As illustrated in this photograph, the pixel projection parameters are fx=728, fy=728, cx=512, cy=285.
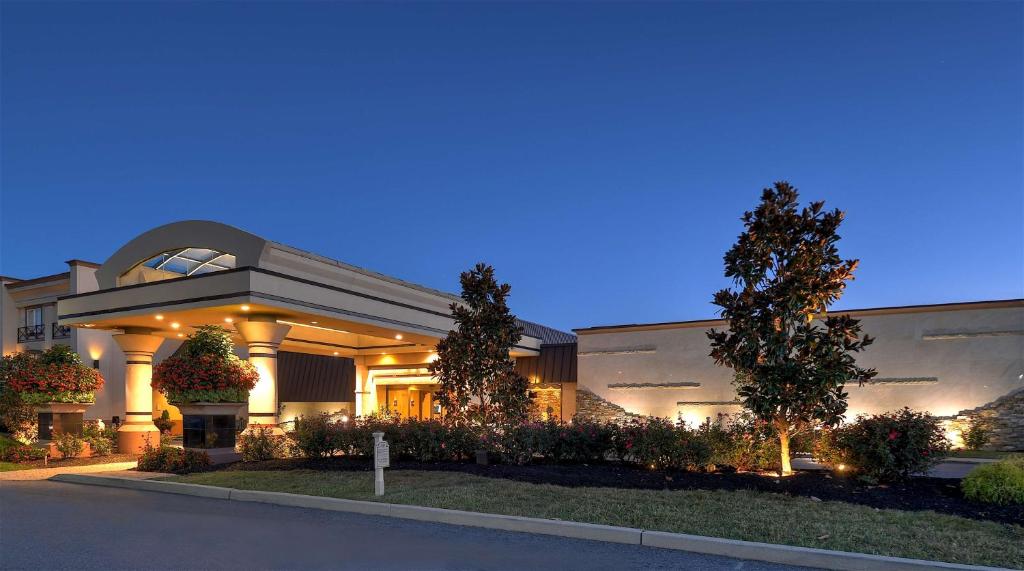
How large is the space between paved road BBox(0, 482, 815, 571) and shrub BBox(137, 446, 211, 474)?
485 centimetres

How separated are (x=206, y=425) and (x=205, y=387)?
972mm

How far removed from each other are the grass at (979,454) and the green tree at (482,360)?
11.4 m

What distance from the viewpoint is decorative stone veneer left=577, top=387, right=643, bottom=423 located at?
85.4ft

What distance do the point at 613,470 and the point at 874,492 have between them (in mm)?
4516

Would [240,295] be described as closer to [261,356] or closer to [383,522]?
[261,356]

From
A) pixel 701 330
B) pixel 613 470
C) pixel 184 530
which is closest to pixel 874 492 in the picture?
pixel 613 470

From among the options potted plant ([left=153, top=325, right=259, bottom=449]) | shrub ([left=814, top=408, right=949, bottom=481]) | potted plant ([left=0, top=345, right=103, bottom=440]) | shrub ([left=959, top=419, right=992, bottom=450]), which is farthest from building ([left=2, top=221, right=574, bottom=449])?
shrub ([left=959, top=419, right=992, bottom=450])

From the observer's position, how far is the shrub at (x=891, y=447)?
36.5ft

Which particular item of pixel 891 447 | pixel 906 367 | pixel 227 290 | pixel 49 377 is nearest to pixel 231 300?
pixel 227 290

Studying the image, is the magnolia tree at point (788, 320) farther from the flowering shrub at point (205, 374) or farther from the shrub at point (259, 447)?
the flowering shrub at point (205, 374)

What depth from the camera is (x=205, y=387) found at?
18.3 metres

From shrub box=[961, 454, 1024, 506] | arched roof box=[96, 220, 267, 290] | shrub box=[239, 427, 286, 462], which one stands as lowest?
shrub box=[239, 427, 286, 462]

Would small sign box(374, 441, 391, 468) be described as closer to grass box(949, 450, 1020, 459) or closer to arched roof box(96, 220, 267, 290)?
arched roof box(96, 220, 267, 290)

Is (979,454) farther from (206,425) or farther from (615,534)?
(206,425)
